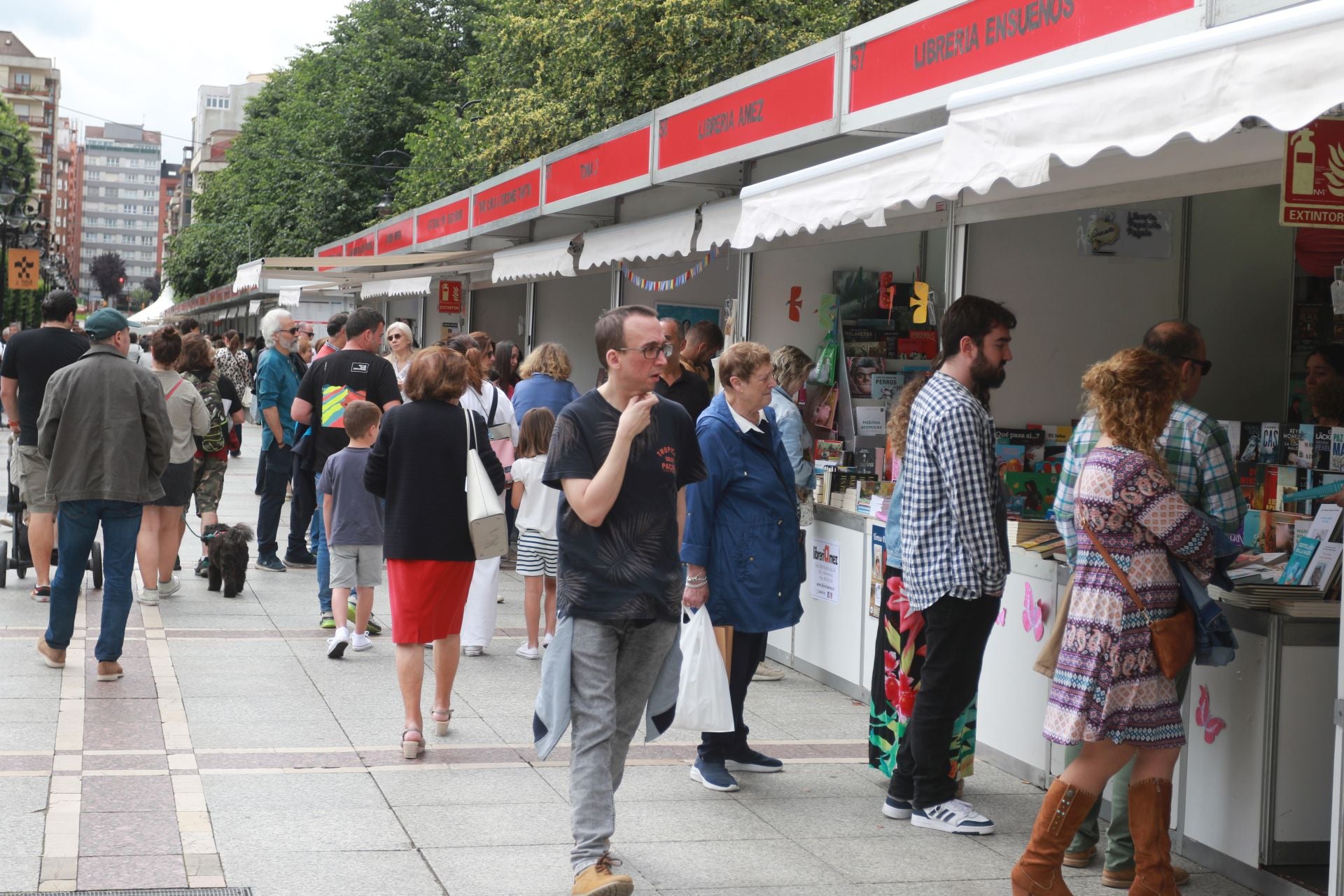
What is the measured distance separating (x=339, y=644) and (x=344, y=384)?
2.25m

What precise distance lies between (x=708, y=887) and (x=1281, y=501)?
304 centimetres

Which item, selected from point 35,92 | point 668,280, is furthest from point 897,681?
point 35,92

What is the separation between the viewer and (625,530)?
13.8ft

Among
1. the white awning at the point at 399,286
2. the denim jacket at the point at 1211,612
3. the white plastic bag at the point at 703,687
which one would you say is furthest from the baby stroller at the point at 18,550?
the white awning at the point at 399,286

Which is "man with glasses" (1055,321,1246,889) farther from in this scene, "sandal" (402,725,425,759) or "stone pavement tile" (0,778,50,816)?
"stone pavement tile" (0,778,50,816)

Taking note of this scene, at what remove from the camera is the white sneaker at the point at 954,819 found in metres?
5.05

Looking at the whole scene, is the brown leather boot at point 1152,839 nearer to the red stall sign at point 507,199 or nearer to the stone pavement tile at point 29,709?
the stone pavement tile at point 29,709

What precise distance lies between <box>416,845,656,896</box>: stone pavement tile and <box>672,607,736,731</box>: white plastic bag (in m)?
0.71

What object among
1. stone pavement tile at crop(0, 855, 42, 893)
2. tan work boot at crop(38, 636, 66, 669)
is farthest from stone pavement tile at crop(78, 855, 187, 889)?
tan work boot at crop(38, 636, 66, 669)

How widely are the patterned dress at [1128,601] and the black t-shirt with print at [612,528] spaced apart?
122cm

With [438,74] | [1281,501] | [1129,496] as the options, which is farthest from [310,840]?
[438,74]

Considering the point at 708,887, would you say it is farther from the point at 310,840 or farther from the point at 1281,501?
the point at 1281,501

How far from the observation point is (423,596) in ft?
19.3

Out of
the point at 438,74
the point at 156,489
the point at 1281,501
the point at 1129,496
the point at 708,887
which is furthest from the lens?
the point at 438,74
